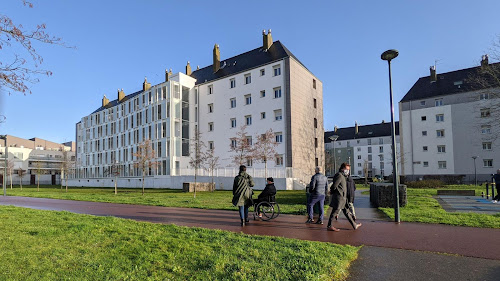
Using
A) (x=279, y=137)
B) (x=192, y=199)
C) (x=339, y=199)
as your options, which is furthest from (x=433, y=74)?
(x=339, y=199)

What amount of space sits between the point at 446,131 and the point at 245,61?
31916mm

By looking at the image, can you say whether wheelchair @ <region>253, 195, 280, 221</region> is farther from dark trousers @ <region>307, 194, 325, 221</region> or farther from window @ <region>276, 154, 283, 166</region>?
window @ <region>276, 154, 283, 166</region>

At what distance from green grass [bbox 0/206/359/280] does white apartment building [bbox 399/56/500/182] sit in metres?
41.8

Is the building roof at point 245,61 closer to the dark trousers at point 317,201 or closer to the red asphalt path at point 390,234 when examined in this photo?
the dark trousers at point 317,201

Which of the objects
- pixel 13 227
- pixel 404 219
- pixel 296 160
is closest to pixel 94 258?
pixel 13 227

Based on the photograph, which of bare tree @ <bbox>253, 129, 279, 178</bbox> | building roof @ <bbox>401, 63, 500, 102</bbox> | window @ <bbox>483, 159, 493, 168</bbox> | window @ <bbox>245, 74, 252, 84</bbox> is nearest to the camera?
bare tree @ <bbox>253, 129, 279, 178</bbox>

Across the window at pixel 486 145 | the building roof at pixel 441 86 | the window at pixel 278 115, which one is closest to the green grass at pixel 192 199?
the window at pixel 278 115

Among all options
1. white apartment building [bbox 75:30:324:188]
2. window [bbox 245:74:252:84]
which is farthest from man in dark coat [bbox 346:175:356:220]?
window [bbox 245:74:252:84]

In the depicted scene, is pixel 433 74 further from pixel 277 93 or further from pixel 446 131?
pixel 277 93

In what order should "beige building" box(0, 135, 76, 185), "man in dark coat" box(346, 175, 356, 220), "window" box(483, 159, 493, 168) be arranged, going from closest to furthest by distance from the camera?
1. "man in dark coat" box(346, 175, 356, 220)
2. "window" box(483, 159, 493, 168)
3. "beige building" box(0, 135, 76, 185)

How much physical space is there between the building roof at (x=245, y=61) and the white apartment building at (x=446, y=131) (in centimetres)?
2394

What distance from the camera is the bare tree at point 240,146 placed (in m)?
32.0

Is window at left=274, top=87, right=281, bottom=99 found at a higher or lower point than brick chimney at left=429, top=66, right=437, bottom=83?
lower

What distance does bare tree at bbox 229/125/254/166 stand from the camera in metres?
32.0
